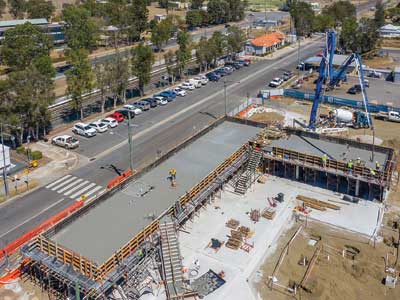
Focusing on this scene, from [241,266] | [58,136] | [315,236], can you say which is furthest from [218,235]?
[58,136]

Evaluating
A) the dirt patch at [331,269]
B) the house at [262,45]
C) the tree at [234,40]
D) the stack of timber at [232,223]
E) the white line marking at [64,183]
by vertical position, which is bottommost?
the dirt patch at [331,269]

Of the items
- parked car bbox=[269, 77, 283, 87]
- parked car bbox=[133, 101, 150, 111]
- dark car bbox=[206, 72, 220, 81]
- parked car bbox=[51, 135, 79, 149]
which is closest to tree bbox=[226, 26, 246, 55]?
dark car bbox=[206, 72, 220, 81]

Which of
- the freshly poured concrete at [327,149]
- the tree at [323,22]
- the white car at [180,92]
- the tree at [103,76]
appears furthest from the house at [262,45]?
the freshly poured concrete at [327,149]

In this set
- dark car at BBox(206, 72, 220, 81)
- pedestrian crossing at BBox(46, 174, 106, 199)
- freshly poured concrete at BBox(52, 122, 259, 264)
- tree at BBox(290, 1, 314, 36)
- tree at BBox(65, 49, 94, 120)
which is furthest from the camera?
tree at BBox(290, 1, 314, 36)

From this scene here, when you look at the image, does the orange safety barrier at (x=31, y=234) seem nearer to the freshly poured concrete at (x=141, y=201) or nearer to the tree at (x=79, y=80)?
the freshly poured concrete at (x=141, y=201)

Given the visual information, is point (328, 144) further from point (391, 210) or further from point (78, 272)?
point (78, 272)

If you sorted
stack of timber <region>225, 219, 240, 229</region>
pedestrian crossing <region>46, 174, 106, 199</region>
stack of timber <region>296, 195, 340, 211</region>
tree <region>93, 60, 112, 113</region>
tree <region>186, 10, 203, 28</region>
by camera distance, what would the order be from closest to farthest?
stack of timber <region>225, 219, 240, 229</region> → stack of timber <region>296, 195, 340, 211</region> → pedestrian crossing <region>46, 174, 106, 199</region> → tree <region>93, 60, 112, 113</region> → tree <region>186, 10, 203, 28</region>

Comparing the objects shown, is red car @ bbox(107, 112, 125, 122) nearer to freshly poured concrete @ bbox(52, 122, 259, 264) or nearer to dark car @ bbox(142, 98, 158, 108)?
dark car @ bbox(142, 98, 158, 108)
